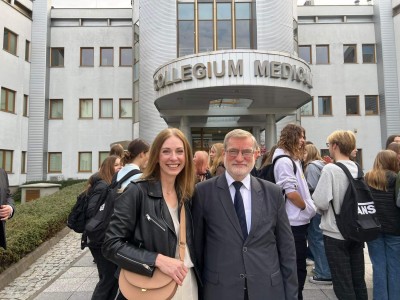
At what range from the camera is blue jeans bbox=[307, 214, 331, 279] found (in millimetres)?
5094

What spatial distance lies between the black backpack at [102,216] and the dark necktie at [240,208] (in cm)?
146

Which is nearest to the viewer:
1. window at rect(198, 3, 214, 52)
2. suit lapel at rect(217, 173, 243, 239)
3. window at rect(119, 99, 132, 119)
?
suit lapel at rect(217, 173, 243, 239)

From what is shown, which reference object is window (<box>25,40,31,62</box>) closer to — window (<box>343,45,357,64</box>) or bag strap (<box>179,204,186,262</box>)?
window (<box>343,45,357,64</box>)

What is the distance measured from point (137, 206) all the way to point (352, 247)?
264cm

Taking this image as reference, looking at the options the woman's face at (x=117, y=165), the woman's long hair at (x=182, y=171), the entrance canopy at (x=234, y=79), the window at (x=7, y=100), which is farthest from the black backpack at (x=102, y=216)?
the window at (x=7, y=100)

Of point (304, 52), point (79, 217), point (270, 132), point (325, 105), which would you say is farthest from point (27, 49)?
point (79, 217)

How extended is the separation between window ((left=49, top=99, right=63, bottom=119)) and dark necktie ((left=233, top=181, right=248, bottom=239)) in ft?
84.8

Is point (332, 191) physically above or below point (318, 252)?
above

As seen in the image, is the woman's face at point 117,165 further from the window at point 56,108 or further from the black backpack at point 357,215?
the window at point 56,108

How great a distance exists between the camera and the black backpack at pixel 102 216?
3.43 m

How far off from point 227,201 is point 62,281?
14.8ft

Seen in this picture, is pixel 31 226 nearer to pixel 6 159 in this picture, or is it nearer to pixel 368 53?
pixel 6 159

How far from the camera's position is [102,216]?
3746 mm

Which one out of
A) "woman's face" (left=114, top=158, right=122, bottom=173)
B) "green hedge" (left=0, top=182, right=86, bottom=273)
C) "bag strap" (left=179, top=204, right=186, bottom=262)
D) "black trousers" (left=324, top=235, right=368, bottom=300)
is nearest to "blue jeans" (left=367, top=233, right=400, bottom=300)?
"black trousers" (left=324, top=235, right=368, bottom=300)
